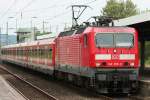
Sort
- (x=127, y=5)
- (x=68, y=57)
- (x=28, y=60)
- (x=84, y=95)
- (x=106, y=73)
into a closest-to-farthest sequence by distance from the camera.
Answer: (x=106, y=73), (x=84, y=95), (x=68, y=57), (x=28, y=60), (x=127, y=5)

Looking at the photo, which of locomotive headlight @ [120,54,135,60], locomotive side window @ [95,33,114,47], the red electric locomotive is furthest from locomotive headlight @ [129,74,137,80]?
locomotive side window @ [95,33,114,47]

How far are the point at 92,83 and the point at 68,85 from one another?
6777 millimetres

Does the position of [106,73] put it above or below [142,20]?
below

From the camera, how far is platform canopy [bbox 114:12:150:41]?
21.6 meters

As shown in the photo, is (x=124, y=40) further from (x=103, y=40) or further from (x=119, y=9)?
(x=119, y=9)

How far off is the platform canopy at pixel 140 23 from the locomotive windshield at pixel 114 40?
1430 mm

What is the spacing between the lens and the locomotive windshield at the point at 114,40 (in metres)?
20.0

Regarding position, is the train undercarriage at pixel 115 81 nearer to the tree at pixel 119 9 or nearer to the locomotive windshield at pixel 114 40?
the locomotive windshield at pixel 114 40

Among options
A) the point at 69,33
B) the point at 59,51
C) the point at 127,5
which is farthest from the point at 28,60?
the point at 127,5

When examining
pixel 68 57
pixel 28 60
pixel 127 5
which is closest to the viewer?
pixel 68 57

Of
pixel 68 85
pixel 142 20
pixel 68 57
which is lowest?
pixel 68 85

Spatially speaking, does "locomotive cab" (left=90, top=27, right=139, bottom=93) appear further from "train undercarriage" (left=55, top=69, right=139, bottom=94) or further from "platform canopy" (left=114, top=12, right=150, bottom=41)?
"platform canopy" (left=114, top=12, right=150, bottom=41)

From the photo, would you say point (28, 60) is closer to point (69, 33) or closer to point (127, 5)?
point (69, 33)

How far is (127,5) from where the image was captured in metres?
105
